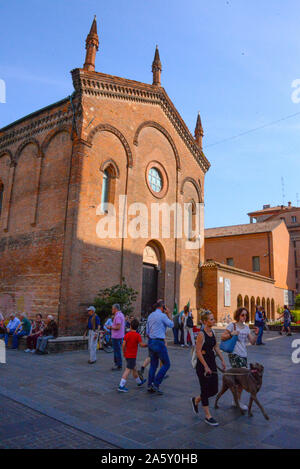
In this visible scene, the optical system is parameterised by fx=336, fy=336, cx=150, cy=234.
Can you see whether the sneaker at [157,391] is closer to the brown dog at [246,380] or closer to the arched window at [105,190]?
the brown dog at [246,380]

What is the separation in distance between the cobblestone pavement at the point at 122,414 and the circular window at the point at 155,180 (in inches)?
441

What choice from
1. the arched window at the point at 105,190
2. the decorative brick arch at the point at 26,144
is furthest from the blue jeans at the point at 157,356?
the decorative brick arch at the point at 26,144

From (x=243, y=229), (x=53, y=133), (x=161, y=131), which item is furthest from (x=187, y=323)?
(x=243, y=229)

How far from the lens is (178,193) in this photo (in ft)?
64.9

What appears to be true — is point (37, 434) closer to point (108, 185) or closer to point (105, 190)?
point (105, 190)

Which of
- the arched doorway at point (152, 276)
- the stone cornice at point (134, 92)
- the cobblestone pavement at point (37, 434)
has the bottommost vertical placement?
the cobblestone pavement at point (37, 434)

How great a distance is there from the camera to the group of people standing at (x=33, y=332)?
1086 cm

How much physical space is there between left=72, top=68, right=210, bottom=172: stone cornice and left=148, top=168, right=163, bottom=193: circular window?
368 cm

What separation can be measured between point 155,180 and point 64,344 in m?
10.2

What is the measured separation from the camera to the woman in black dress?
486cm

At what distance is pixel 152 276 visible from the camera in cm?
1761

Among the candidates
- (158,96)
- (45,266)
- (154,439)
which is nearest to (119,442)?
(154,439)

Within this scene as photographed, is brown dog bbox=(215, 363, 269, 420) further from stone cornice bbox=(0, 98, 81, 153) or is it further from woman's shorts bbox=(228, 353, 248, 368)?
stone cornice bbox=(0, 98, 81, 153)

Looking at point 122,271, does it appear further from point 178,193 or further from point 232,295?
point 232,295
